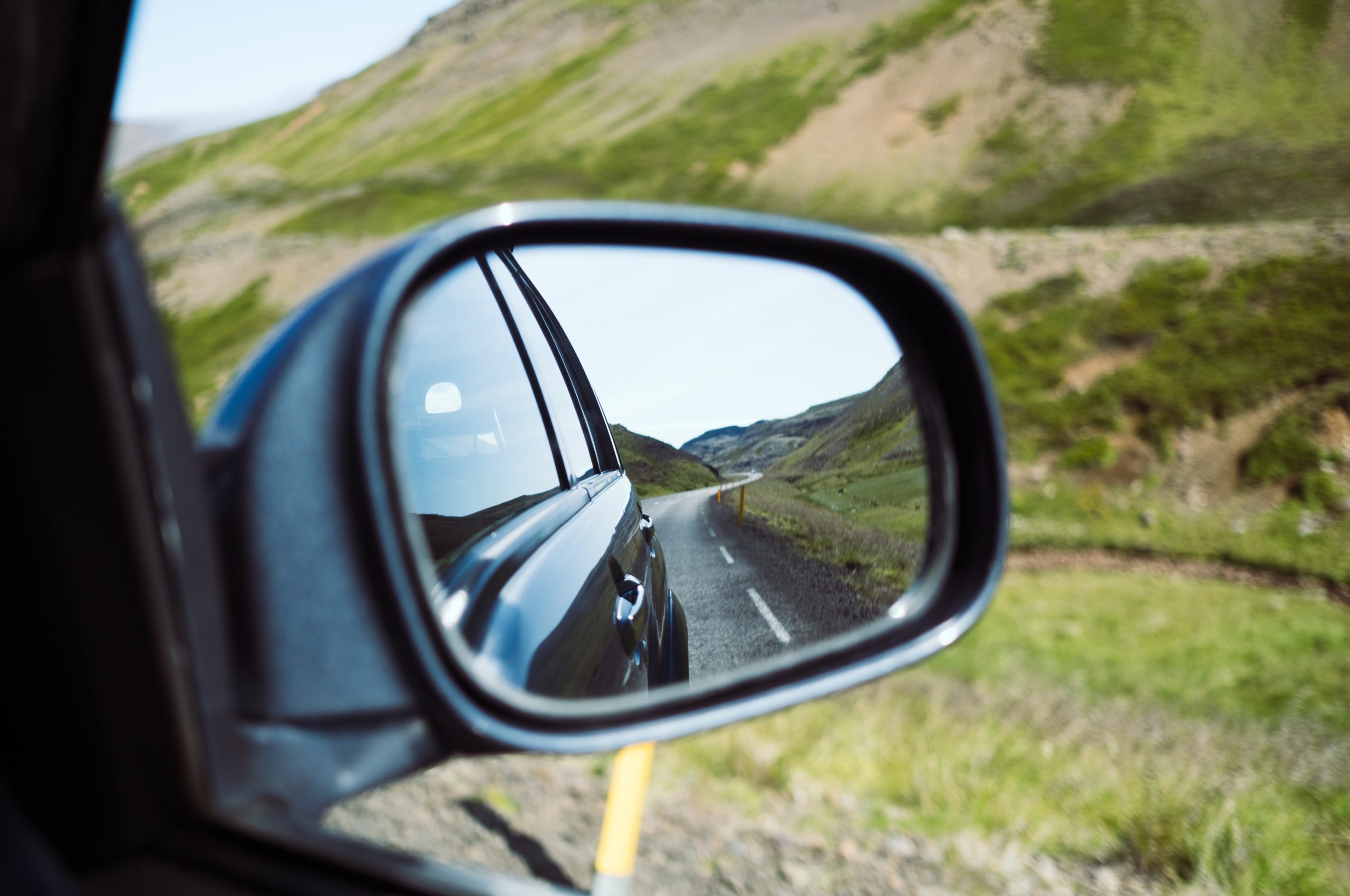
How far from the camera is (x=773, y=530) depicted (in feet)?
6.38

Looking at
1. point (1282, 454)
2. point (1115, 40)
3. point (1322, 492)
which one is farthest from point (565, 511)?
point (1115, 40)

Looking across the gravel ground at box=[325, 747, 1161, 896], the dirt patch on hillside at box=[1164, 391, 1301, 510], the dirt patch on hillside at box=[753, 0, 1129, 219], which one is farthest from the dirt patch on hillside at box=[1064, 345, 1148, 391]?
the dirt patch on hillside at box=[753, 0, 1129, 219]

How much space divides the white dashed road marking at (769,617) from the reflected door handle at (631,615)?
279 millimetres

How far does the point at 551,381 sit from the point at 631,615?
2.09 ft

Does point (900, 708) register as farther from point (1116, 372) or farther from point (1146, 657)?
point (1116, 372)

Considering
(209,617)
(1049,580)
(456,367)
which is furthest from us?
(1049,580)

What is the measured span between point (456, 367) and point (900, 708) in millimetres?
6714

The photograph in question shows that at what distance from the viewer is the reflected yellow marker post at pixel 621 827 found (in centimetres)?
388

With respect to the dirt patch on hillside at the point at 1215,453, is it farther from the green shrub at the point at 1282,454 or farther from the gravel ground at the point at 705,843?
the gravel ground at the point at 705,843

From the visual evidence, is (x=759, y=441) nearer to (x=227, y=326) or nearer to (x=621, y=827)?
(x=621, y=827)

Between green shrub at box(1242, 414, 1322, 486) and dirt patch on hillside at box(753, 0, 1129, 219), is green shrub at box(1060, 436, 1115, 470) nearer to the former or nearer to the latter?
green shrub at box(1242, 414, 1322, 486)

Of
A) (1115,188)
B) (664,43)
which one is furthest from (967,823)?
(664,43)

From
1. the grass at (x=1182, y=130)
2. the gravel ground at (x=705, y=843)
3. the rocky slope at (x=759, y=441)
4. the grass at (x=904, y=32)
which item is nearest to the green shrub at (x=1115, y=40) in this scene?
the grass at (x=1182, y=130)

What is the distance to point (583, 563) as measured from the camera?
2.00 metres
